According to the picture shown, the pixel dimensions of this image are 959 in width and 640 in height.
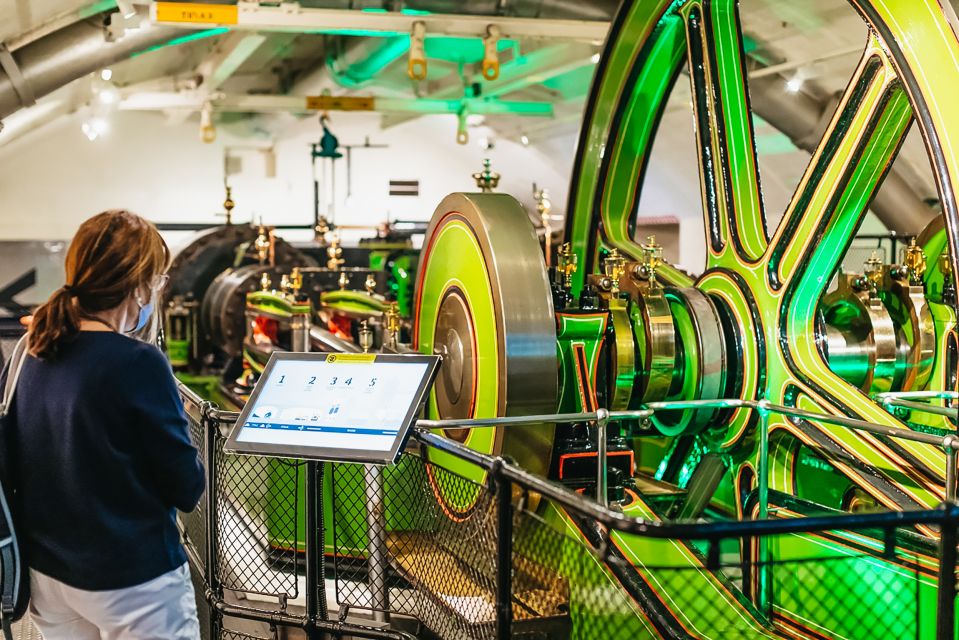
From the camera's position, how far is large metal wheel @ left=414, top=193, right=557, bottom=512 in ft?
9.77

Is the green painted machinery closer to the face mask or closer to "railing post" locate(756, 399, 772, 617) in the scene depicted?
"railing post" locate(756, 399, 772, 617)

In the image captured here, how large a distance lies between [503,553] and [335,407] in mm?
648

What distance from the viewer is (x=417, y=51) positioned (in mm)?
6918

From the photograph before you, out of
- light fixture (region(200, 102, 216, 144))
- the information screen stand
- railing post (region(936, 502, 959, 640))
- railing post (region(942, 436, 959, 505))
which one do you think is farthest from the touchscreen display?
light fixture (region(200, 102, 216, 144))

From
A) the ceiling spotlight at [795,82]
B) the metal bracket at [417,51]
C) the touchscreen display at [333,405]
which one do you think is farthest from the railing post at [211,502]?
the ceiling spotlight at [795,82]

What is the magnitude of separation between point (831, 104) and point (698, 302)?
6.05 meters

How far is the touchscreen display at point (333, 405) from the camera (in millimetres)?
2242

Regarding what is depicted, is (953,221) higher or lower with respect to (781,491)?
higher

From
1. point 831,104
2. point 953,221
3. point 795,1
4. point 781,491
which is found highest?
point 795,1

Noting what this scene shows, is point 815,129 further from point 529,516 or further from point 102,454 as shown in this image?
point 102,454

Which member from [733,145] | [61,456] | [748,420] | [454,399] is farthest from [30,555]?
[733,145]

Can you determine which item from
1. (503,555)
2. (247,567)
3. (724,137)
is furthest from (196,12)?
(503,555)

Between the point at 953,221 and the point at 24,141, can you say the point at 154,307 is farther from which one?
the point at 24,141

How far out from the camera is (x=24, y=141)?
12.7 meters
